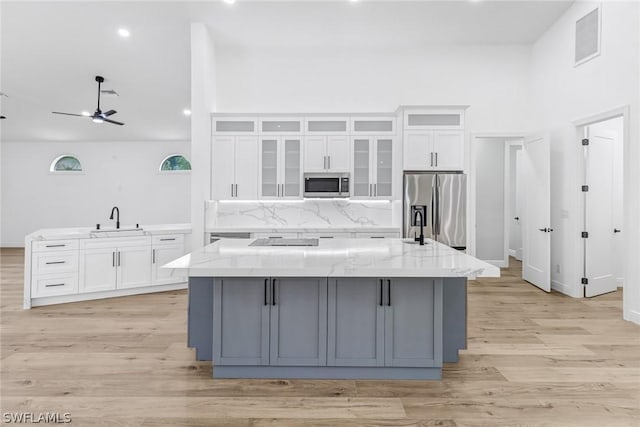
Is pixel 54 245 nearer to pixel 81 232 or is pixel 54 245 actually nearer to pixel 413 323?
pixel 81 232

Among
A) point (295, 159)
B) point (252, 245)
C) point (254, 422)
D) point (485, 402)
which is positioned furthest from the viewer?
point (295, 159)

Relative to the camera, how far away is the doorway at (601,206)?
187 inches

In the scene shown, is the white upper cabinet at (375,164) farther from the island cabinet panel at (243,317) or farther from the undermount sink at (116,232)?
the island cabinet panel at (243,317)

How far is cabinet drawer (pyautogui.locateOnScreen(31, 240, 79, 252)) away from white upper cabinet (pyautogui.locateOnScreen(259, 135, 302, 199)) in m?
2.49

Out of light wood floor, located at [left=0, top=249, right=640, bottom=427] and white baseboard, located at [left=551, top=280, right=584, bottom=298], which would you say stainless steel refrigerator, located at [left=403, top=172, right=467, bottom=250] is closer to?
white baseboard, located at [left=551, top=280, right=584, bottom=298]

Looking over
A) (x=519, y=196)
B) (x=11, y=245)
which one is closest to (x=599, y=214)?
(x=519, y=196)

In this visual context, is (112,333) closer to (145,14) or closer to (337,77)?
(145,14)

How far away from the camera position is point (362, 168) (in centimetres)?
540

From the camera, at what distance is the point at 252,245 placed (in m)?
2.96

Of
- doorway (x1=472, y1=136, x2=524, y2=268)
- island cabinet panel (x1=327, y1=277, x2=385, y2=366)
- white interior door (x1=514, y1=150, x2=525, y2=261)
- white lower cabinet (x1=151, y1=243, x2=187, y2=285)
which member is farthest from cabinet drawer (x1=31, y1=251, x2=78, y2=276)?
white interior door (x1=514, y1=150, x2=525, y2=261)

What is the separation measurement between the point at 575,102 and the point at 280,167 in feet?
13.6

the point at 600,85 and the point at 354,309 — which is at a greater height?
the point at 600,85

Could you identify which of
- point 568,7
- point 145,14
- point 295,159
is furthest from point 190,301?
point 568,7

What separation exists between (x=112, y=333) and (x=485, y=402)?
10.7 feet
